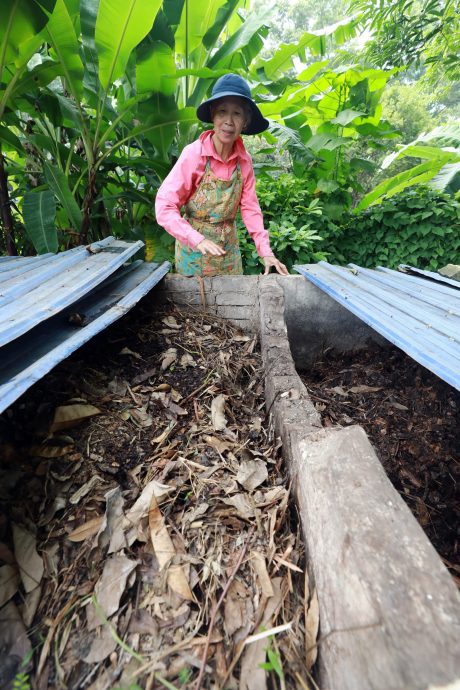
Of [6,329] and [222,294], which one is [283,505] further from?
[222,294]

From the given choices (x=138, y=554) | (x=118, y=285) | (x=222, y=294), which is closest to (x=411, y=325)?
(x=222, y=294)

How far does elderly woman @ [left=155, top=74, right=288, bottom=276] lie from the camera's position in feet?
6.82

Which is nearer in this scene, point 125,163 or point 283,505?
point 283,505


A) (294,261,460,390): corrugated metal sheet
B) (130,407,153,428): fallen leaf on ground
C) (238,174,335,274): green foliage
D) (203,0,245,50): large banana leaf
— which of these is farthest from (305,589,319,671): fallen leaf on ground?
(203,0,245,50): large banana leaf

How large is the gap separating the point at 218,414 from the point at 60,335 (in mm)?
751

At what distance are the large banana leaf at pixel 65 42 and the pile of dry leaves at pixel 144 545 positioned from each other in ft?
7.42

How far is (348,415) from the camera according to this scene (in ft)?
7.03

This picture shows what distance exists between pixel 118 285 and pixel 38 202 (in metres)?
1.35

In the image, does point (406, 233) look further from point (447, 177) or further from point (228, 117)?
point (228, 117)

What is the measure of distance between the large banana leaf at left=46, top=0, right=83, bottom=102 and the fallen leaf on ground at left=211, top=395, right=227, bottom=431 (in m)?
2.61

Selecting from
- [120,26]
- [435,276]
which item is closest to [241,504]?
[435,276]

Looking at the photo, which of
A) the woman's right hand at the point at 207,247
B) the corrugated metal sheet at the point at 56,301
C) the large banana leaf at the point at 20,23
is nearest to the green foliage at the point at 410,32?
the large banana leaf at the point at 20,23

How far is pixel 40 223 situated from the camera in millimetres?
2727

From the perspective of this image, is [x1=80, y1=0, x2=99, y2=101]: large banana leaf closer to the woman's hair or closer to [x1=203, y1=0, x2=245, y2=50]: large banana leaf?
[x1=203, y1=0, x2=245, y2=50]: large banana leaf
